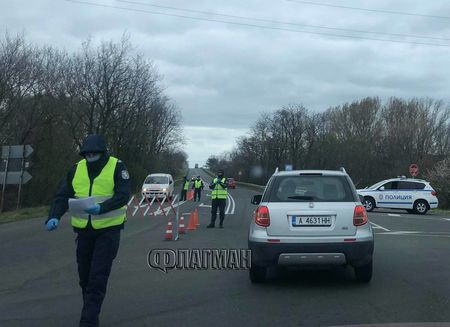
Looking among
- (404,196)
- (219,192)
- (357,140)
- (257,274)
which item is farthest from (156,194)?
(357,140)

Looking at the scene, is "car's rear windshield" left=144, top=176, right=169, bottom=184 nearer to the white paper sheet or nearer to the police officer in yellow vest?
the police officer in yellow vest

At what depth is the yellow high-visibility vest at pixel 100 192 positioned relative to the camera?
5.23 metres

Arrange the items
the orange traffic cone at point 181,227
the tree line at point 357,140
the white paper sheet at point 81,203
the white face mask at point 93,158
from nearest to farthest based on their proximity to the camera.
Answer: the white paper sheet at point 81,203, the white face mask at point 93,158, the orange traffic cone at point 181,227, the tree line at point 357,140

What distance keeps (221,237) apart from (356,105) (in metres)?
64.2

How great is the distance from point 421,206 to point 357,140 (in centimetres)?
4319

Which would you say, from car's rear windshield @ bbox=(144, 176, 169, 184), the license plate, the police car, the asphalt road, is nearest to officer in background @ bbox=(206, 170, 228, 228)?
the asphalt road

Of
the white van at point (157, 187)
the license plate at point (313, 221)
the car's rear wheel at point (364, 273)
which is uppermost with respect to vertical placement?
the license plate at point (313, 221)

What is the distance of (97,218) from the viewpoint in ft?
17.1

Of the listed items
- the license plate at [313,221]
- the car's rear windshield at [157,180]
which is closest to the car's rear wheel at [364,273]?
the license plate at [313,221]

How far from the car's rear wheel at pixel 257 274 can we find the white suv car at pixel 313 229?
0.6 inches

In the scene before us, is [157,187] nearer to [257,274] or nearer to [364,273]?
[257,274]

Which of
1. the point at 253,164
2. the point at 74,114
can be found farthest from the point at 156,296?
the point at 253,164

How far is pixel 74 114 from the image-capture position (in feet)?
133

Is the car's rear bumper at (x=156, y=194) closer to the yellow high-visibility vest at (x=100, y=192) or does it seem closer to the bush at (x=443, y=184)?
the bush at (x=443, y=184)
